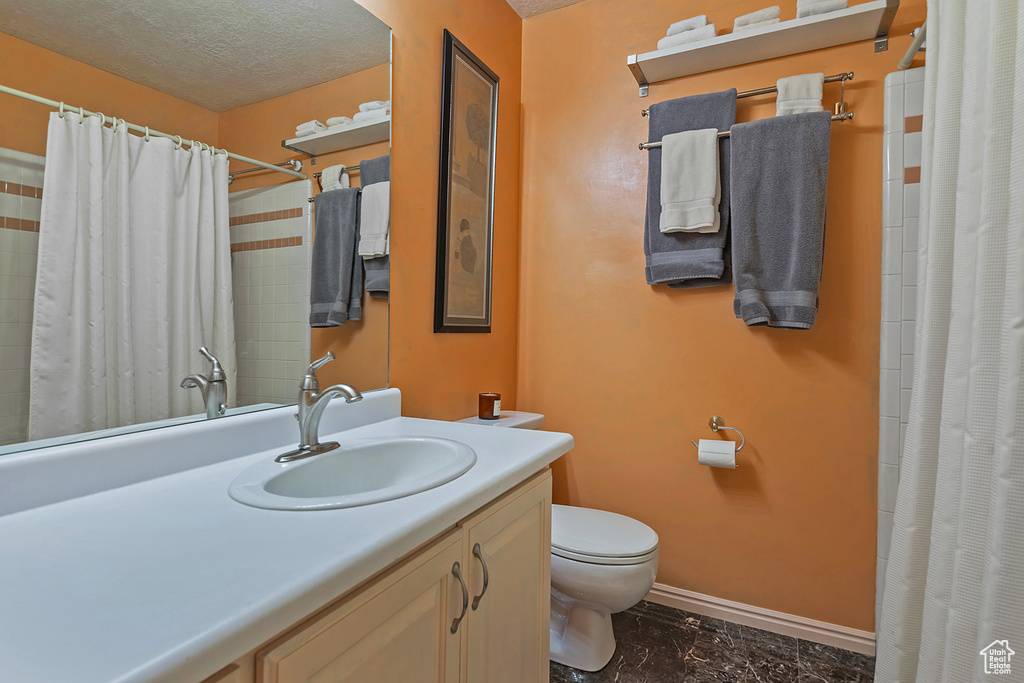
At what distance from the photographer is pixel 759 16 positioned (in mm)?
1684

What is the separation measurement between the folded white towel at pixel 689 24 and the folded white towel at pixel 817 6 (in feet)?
0.97

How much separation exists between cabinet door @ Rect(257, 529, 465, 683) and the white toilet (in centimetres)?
75

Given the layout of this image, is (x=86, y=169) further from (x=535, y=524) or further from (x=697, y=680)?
(x=697, y=680)

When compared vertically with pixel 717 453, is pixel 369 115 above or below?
above

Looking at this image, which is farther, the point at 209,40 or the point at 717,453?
the point at 717,453

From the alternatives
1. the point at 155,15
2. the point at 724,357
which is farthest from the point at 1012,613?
the point at 155,15

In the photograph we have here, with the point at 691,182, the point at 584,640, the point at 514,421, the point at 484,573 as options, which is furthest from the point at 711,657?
the point at 691,182

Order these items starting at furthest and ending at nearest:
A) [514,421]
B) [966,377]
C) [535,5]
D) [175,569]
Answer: [535,5], [514,421], [966,377], [175,569]

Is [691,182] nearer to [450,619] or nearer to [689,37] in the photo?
[689,37]

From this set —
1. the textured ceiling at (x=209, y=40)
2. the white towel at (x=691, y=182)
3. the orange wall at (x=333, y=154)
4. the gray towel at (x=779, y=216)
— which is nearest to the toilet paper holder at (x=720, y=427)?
the gray towel at (x=779, y=216)

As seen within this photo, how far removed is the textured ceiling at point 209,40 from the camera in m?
0.83

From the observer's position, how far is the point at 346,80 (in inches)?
53.3

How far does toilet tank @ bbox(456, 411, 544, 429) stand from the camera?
6.09 feet

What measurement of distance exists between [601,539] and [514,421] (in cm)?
54
